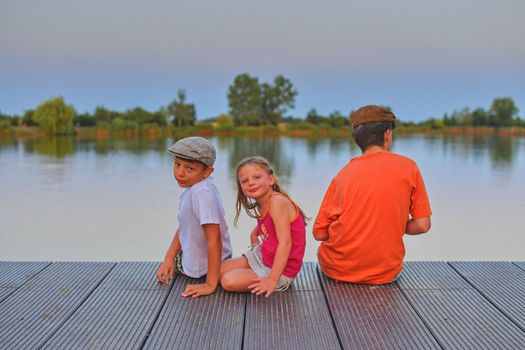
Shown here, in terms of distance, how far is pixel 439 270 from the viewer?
8.98 ft

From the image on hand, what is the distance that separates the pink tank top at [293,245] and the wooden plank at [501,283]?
0.88 m

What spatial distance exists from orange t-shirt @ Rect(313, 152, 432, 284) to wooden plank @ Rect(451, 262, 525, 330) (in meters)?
0.46

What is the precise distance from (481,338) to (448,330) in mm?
121

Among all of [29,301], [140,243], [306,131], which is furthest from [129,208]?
[306,131]

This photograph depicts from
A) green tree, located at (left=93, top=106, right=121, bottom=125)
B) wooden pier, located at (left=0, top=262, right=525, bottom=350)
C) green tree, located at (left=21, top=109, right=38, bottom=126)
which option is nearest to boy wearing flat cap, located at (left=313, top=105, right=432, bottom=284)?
wooden pier, located at (left=0, top=262, right=525, bottom=350)

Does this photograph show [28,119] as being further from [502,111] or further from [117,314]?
[502,111]

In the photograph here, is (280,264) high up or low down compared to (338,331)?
up

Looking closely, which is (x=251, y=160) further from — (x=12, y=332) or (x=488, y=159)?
(x=488, y=159)

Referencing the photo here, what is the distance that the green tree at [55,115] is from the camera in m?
26.6

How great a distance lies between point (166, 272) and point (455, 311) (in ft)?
4.47

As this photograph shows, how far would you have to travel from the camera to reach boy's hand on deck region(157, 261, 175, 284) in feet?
8.30

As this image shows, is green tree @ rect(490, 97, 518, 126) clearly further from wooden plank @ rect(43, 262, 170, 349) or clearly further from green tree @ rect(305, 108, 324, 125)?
wooden plank @ rect(43, 262, 170, 349)

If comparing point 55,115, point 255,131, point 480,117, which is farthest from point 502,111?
point 55,115

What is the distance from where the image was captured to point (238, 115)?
44.7 meters
